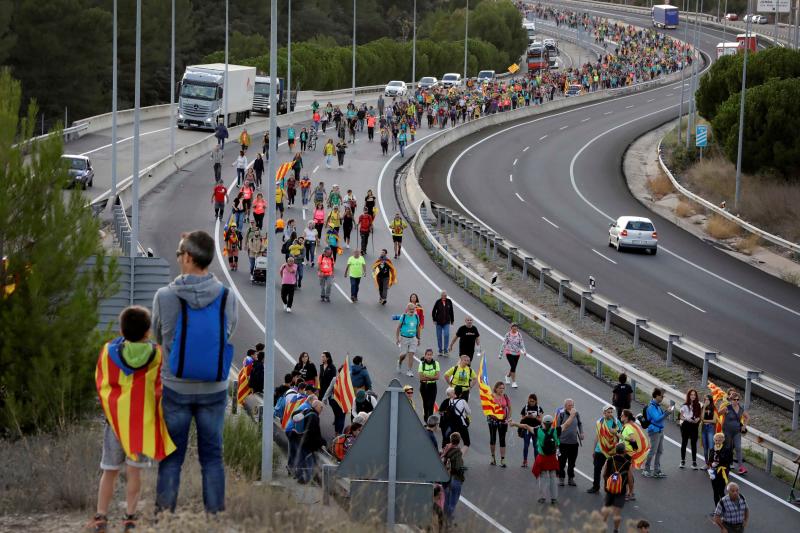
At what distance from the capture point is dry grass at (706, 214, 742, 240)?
4941cm

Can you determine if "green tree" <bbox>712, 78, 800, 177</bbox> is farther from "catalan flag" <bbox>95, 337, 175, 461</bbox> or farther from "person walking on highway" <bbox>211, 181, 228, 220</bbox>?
"catalan flag" <bbox>95, 337, 175, 461</bbox>

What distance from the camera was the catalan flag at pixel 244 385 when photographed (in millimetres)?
21016

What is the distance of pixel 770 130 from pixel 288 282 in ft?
94.7

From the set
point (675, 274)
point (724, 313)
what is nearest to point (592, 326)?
point (724, 313)

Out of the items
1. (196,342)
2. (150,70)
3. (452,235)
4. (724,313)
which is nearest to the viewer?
(196,342)

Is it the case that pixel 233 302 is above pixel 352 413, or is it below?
above

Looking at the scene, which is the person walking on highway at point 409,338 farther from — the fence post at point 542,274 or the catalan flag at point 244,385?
the fence post at point 542,274

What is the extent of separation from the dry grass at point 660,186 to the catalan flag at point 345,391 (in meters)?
38.8

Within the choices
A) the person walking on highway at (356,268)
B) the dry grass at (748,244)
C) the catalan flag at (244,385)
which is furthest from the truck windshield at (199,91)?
the catalan flag at (244,385)

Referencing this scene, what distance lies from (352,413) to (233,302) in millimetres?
11237

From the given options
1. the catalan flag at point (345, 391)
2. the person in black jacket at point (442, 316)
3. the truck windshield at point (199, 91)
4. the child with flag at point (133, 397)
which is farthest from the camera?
the truck windshield at point (199, 91)

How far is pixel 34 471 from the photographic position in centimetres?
1141

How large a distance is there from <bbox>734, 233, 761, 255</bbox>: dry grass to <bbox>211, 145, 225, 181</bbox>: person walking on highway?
17.5 meters

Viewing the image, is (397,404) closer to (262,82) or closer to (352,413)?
(352,413)
